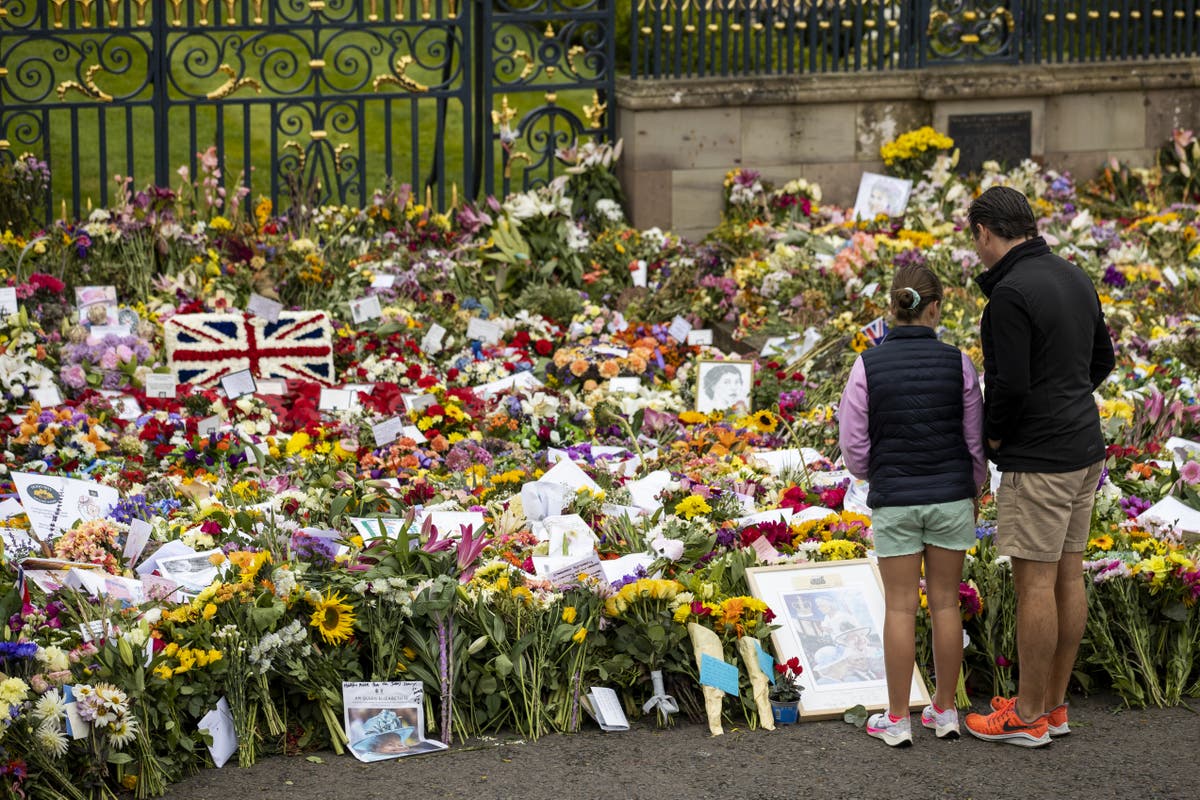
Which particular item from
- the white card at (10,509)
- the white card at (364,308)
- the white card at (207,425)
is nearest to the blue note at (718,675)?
the white card at (10,509)

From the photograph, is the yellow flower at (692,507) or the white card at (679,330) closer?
the yellow flower at (692,507)

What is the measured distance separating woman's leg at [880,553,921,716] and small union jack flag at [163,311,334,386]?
15.4 feet

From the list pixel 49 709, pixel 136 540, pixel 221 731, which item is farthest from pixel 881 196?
pixel 49 709

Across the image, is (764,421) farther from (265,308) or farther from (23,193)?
(23,193)

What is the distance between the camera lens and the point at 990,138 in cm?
1223

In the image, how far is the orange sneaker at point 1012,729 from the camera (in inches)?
196

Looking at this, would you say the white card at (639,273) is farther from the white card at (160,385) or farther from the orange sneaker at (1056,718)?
the orange sneaker at (1056,718)

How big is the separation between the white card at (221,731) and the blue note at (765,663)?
5.62 feet

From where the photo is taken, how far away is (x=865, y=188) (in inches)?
464

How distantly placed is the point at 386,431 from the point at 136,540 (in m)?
2.09

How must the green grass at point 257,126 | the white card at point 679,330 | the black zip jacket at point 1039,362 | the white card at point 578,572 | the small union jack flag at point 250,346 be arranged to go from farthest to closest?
the green grass at point 257,126 < the white card at point 679,330 < the small union jack flag at point 250,346 < the white card at point 578,572 < the black zip jacket at point 1039,362

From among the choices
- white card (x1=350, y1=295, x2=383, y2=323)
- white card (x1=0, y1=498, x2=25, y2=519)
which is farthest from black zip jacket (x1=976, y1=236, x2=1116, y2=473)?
white card (x1=350, y1=295, x2=383, y2=323)

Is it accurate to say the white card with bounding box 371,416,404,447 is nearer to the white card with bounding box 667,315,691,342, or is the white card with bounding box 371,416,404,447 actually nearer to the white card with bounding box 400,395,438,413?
the white card with bounding box 400,395,438,413

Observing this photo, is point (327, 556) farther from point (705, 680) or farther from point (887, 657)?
point (887, 657)
